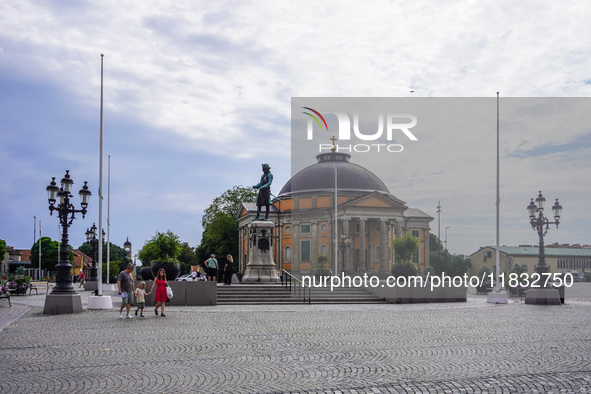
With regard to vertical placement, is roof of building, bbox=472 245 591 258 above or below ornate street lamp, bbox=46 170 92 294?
below

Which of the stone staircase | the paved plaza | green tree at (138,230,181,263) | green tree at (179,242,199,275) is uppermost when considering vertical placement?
green tree at (138,230,181,263)

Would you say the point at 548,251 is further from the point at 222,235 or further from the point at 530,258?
the point at 222,235

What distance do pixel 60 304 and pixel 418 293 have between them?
15524mm

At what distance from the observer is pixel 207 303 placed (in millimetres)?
25688

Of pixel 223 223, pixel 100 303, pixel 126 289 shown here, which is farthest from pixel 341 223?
pixel 126 289

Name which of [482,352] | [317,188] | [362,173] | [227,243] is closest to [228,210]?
[227,243]

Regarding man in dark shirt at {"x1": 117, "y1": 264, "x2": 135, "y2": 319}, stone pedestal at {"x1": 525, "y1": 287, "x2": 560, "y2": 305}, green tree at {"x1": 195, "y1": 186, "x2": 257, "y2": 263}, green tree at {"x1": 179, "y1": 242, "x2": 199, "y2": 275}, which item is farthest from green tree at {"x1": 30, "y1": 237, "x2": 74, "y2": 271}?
stone pedestal at {"x1": 525, "y1": 287, "x2": 560, "y2": 305}

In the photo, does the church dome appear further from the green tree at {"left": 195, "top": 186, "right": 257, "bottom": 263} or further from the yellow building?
the yellow building

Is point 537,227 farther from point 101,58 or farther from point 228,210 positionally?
point 228,210

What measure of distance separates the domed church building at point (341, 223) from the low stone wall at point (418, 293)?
48494mm

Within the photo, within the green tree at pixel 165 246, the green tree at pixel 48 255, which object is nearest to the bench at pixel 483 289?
the green tree at pixel 165 246

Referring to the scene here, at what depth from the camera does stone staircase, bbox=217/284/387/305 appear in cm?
2753

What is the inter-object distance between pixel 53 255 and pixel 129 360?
4267 inches

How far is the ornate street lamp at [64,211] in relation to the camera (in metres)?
21.4
